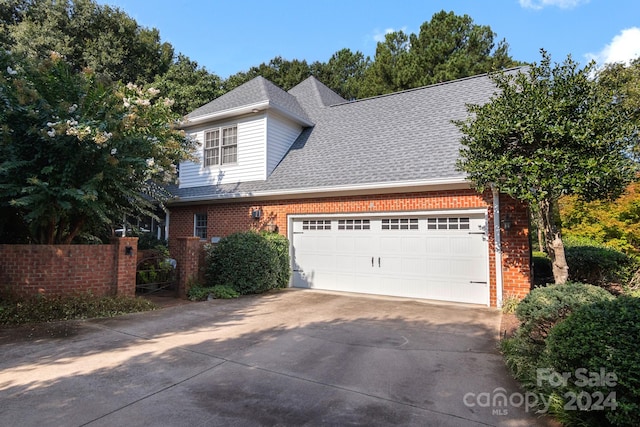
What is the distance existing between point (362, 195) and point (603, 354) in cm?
688

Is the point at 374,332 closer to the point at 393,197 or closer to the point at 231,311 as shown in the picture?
the point at 231,311

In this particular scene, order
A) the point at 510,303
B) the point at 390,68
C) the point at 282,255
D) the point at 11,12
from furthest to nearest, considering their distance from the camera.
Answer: the point at 390,68
the point at 11,12
the point at 282,255
the point at 510,303

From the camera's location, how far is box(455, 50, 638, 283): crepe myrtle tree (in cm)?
553

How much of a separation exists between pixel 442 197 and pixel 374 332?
414cm

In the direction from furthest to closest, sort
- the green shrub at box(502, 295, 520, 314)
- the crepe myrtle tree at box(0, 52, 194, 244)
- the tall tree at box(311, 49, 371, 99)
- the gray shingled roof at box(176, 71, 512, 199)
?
1. the tall tree at box(311, 49, 371, 99)
2. the gray shingled roof at box(176, 71, 512, 199)
3. the green shrub at box(502, 295, 520, 314)
4. the crepe myrtle tree at box(0, 52, 194, 244)

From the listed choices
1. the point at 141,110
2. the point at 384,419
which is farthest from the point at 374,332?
the point at 141,110

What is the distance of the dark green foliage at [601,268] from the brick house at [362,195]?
Answer: 1945 mm

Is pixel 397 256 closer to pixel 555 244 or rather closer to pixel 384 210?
pixel 384 210

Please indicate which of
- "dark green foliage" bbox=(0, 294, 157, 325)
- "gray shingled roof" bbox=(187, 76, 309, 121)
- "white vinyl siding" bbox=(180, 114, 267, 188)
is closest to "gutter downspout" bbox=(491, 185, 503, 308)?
"white vinyl siding" bbox=(180, 114, 267, 188)

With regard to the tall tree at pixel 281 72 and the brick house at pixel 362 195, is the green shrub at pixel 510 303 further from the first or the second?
the tall tree at pixel 281 72

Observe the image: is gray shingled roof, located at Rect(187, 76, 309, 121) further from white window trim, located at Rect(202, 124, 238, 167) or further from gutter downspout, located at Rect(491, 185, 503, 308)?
gutter downspout, located at Rect(491, 185, 503, 308)

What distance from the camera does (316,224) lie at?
1025cm

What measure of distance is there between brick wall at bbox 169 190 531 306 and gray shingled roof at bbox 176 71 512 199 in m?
0.56

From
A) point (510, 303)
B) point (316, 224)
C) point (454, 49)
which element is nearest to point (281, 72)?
point (454, 49)
